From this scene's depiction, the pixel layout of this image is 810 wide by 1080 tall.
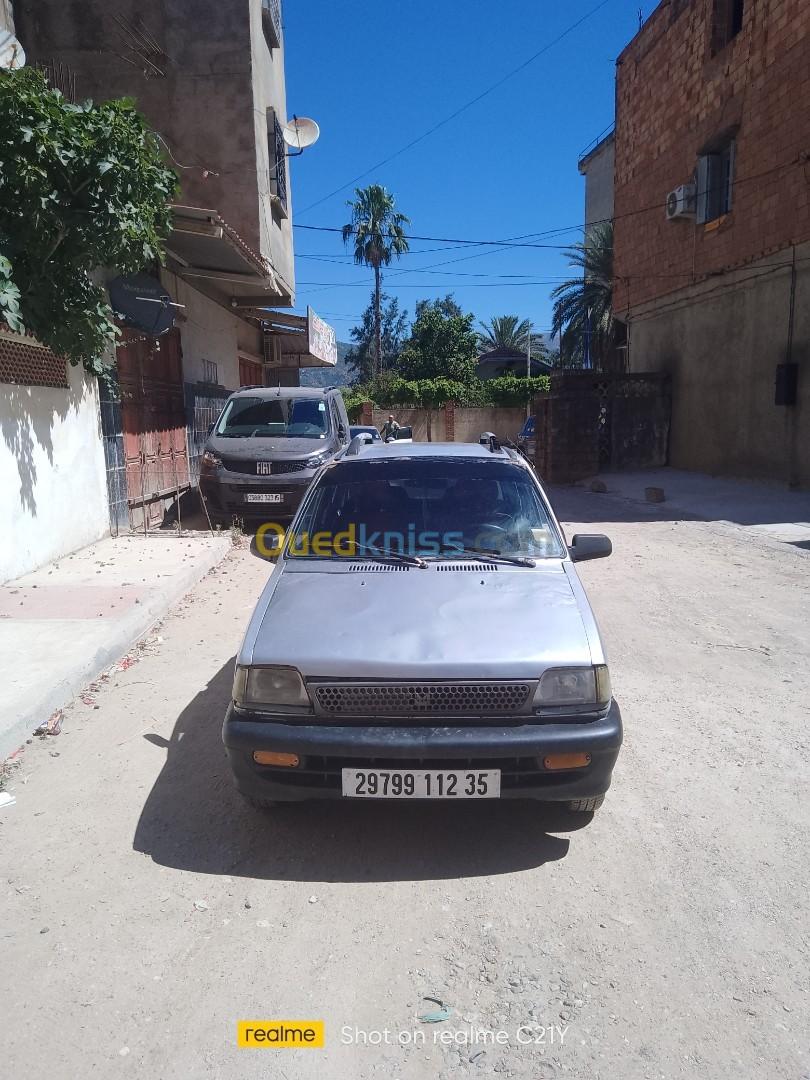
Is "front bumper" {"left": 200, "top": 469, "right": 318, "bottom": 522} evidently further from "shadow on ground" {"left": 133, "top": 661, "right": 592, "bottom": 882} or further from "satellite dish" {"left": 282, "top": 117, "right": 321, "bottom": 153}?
"satellite dish" {"left": 282, "top": 117, "right": 321, "bottom": 153}

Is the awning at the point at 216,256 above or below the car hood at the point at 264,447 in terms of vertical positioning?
above

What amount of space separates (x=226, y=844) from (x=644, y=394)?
16685 millimetres

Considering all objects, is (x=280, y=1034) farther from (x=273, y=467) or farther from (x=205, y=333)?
(x=205, y=333)

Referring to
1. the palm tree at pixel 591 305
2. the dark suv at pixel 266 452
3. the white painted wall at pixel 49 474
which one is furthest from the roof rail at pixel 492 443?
the palm tree at pixel 591 305

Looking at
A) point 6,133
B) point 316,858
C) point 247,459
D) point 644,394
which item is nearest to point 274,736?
point 316,858

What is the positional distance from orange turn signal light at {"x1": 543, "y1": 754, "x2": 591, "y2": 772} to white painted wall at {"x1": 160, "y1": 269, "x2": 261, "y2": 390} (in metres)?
11.0

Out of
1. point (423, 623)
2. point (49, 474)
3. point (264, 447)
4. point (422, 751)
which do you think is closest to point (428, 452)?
point (423, 623)

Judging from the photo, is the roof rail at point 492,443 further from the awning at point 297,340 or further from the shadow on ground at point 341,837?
the awning at point 297,340

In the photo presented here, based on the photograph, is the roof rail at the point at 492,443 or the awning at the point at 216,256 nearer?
the roof rail at the point at 492,443

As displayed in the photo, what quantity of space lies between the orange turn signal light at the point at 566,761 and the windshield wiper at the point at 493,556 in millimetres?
1066

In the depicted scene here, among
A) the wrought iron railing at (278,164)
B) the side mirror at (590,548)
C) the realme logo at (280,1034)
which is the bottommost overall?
the realme logo at (280,1034)

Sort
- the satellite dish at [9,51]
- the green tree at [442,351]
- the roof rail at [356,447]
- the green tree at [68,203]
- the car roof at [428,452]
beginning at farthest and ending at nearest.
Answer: the green tree at [442,351] → the satellite dish at [9,51] → the green tree at [68,203] → the roof rail at [356,447] → the car roof at [428,452]

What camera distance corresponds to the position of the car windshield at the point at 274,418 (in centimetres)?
1094

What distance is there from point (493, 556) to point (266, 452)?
7.08 metres
